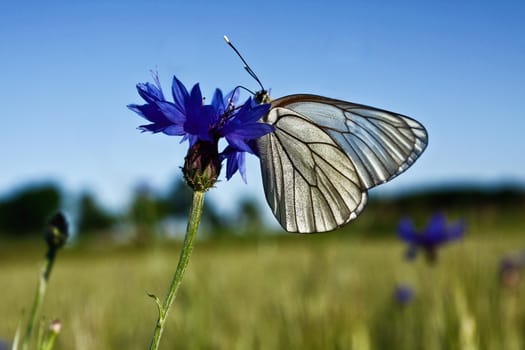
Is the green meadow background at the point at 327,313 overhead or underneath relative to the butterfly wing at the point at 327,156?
underneath

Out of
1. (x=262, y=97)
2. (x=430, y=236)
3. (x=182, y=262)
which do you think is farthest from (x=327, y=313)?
(x=182, y=262)

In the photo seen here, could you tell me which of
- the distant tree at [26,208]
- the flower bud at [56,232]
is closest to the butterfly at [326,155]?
the flower bud at [56,232]

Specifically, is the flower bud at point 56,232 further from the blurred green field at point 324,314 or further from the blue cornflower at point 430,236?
the blue cornflower at point 430,236

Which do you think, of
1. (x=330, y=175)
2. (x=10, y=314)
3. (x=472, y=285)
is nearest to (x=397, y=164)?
(x=330, y=175)

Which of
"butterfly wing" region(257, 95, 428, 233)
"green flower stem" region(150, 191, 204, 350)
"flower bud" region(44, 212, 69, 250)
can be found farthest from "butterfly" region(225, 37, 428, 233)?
"flower bud" region(44, 212, 69, 250)

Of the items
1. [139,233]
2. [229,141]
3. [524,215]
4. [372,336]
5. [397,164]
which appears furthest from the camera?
[524,215]

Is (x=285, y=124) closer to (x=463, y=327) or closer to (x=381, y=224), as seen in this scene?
(x=463, y=327)
